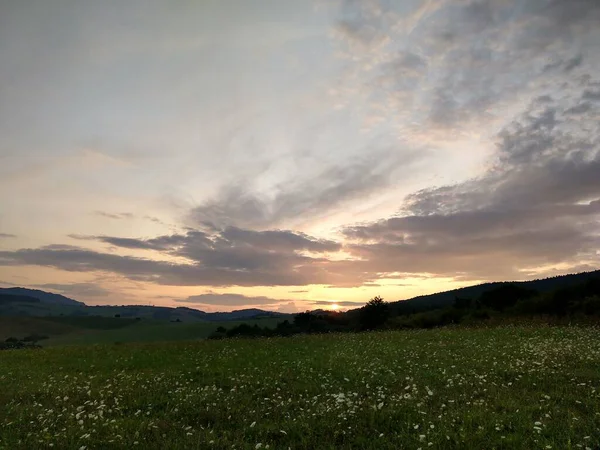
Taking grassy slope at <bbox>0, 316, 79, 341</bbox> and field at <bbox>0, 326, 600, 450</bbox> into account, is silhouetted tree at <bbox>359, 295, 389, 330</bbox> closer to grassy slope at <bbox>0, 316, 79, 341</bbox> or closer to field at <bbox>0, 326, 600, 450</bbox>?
field at <bbox>0, 326, 600, 450</bbox>

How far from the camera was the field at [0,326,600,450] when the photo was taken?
983 cm

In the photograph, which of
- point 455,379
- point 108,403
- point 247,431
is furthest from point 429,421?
point 108,403

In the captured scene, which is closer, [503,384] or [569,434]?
[569,434]

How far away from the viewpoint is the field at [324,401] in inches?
387

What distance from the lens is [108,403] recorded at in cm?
1484

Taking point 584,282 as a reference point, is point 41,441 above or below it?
below

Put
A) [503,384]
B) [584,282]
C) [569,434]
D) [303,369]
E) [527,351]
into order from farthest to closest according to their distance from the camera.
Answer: [584,282] → [527,351] → [303,369] → [503,384] → [569,434]

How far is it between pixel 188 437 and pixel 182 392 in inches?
Answer: 217

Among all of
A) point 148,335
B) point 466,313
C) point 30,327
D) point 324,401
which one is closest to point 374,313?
point 466,313

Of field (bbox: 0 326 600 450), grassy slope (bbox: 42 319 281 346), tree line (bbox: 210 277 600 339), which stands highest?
tree line (bbox: 210 277 600 339)

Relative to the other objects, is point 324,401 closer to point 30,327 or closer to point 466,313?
point 466,313

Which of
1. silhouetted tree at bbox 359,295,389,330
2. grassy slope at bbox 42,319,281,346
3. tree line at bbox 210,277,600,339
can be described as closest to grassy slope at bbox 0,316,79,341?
grassy slope at bbox 42,319,281,346

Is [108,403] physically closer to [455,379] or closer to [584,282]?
[455,379]

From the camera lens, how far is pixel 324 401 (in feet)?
43.9
